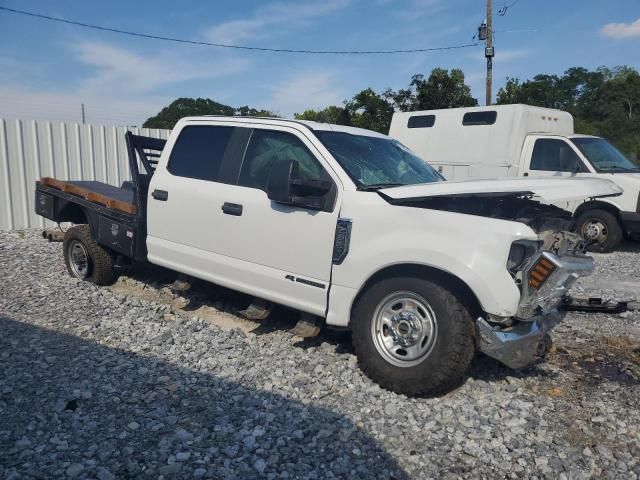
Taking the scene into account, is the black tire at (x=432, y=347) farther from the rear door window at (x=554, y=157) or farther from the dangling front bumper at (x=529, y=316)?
the rear door window at (x=554, y=157)

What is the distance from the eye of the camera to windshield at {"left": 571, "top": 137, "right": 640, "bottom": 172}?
9430 millimetres

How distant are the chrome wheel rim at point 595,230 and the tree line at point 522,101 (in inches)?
226

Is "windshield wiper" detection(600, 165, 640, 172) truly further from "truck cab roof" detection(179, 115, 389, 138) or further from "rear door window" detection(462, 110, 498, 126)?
"truck cab roof" detection(179, 115, 389, 138)

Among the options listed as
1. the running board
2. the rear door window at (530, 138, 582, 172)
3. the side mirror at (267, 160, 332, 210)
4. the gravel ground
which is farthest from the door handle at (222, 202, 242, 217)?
the rear door window at (530, 138, 582, 172)

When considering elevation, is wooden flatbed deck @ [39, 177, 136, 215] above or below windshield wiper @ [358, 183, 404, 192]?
below

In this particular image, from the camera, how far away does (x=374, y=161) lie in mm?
4641

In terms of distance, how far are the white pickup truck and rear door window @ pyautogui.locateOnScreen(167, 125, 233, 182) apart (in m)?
0.01

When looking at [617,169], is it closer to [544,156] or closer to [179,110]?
[544,156]

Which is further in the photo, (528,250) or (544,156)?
(544,156)

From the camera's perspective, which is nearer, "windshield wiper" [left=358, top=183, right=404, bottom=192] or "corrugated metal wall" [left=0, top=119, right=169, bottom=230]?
"windshield wiper" [left=358, top=183, right=404, bottom=192]

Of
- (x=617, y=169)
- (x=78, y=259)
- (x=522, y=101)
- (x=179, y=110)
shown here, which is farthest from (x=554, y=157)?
(x=179, y=110)

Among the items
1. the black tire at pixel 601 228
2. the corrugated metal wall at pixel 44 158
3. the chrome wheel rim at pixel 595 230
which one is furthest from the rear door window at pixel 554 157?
the corrugated metal wall at pixel 44 158

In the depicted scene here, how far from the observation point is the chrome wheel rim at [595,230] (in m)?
9.60

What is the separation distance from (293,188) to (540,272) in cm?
187
